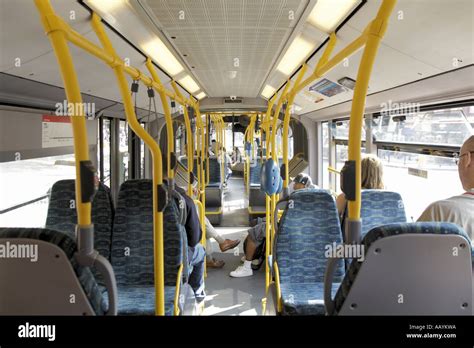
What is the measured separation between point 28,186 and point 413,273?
10.2 ft

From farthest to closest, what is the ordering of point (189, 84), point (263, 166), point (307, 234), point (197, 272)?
point (189, 84) < point (197, 272) < point (263, 166) < point (307, 234)

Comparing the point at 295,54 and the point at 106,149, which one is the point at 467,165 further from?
the point at 106,149

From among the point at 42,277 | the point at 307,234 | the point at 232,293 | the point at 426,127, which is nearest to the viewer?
the point at 42,277

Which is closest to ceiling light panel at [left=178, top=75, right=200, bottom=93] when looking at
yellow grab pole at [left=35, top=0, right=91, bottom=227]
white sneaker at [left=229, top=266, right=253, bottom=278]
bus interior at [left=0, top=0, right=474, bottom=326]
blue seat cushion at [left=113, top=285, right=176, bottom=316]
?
bus interior at [left=0, top=0, right=474, bottom=326]

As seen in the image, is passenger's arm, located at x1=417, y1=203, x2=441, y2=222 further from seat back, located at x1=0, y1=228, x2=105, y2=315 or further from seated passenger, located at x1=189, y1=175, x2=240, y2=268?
seated passenger, located at x1=189, y1=175, x2=240, y2=268

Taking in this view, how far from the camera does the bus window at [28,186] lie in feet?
9.34

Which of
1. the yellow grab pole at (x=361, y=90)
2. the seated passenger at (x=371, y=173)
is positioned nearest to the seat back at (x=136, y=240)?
the seated passenger at (x=371, y=173)

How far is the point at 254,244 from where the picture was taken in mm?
4988

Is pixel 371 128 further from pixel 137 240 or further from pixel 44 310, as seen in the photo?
pixel 44 310

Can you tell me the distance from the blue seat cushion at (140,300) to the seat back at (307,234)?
0.85 meters

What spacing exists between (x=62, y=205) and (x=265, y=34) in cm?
223

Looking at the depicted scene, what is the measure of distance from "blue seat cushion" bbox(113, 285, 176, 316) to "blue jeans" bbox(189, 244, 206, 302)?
93 cm

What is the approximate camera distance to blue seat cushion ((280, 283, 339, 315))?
7.75 feet

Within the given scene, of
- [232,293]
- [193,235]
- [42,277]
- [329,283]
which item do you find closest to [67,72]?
[42,277]
